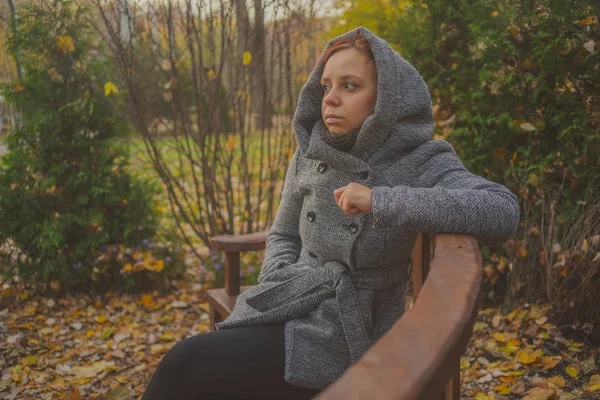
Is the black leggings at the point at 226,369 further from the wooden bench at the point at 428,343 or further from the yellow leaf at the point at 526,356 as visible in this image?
the yellow leaf at the point at 526,356

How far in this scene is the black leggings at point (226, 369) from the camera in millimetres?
1640

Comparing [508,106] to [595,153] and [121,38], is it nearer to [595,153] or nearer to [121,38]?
[595,153]

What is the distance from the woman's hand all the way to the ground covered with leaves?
1.62m

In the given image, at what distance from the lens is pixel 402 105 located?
1.83 meters

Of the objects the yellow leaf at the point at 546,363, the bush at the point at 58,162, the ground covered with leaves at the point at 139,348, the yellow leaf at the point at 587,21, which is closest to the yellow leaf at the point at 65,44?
the bush at the point at 58,162

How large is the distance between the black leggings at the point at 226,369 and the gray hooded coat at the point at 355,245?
54mm

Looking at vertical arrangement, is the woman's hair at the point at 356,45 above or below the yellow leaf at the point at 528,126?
above

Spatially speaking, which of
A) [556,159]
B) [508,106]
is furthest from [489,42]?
[556,159]

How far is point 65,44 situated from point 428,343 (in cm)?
425

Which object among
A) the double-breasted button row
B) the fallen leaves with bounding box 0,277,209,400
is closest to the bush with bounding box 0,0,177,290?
the fallen leaves with bounding box 0,277,209,400

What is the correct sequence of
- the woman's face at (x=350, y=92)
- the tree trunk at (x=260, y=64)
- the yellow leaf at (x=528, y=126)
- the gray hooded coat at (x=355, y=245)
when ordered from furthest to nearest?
the tree trunk at (x=260, y=64) → the yellow leaf at (x=528, y=126) → the woman's face at (x=350, y=92) → the gray hooded coat at (x=355, y=245)

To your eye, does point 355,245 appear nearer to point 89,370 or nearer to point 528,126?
point 528,126

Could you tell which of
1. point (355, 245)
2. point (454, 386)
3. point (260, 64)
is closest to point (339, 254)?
point (355, 245)

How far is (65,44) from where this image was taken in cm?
436
